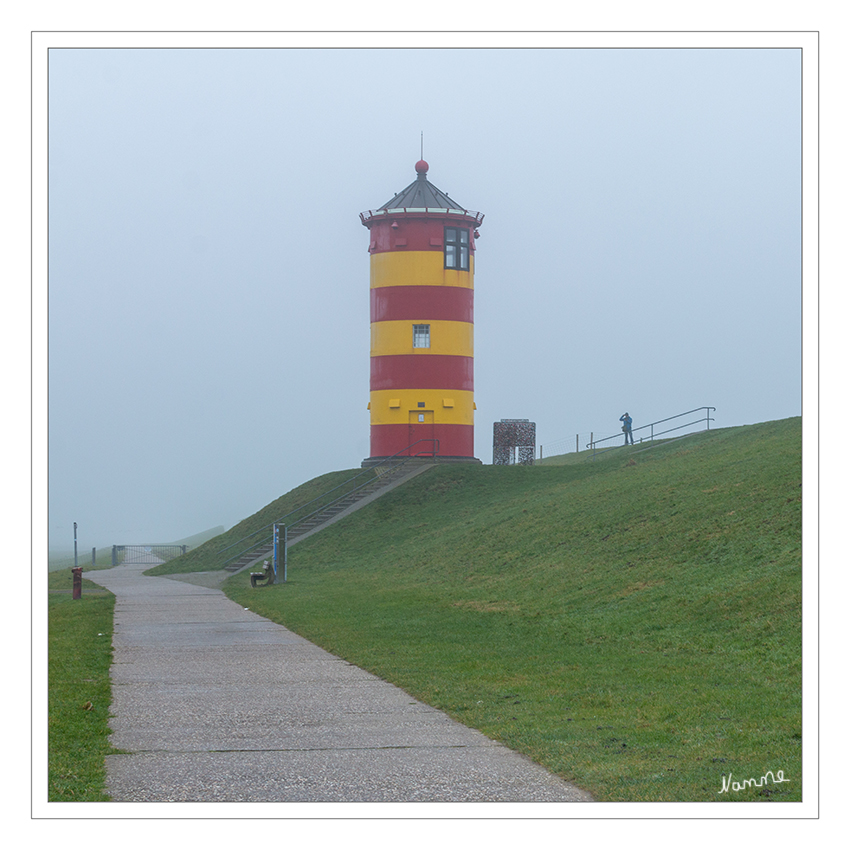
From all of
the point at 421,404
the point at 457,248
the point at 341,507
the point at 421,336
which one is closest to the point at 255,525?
the point at 341,507

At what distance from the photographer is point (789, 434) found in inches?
1265

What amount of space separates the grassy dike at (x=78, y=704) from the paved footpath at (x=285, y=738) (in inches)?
7.2

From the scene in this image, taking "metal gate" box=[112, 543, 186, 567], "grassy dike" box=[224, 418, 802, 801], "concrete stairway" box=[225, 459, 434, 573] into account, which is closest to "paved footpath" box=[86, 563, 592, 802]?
"grassy dike" box=[224, 418, 802, 801]

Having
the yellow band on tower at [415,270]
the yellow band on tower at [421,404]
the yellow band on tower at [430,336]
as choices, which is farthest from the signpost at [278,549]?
the yellow band on tower at [415,270]

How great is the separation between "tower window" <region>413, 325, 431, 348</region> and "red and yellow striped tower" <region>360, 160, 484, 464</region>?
39 mm

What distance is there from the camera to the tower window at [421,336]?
42219 mm

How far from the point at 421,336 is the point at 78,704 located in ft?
→ 104

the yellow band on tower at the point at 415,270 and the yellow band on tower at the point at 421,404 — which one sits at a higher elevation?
the yellow band on tower at the point at 415,270

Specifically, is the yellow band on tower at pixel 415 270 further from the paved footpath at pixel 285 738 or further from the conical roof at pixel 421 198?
the paved footpath at pixel 285 738

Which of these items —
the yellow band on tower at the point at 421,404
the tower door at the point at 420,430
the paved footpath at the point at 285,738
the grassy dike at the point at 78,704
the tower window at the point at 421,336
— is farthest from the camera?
the tower door at the point at 420,430

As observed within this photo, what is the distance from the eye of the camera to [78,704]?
37.5 feet
